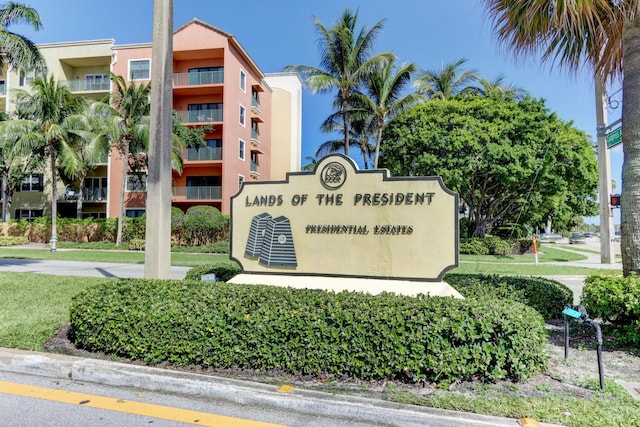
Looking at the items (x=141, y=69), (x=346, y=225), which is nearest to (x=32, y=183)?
(x=141, y=69)

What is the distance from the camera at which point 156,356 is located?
4.19m

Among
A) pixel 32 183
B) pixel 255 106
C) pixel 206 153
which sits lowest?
pixel 32 183

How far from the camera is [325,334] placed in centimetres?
390

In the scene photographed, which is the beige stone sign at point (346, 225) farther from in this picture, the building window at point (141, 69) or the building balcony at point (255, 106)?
the building balcony at point (255, 106)

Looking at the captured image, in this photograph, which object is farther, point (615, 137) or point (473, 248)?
point (473, 248)

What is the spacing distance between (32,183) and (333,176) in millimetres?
38782

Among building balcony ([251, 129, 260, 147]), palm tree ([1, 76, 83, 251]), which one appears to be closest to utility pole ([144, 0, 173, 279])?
palm tree ([1, 76, 83, 251])

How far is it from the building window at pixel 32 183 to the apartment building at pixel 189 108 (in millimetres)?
89

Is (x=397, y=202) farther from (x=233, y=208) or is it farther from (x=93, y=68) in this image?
(x=93, y=68)

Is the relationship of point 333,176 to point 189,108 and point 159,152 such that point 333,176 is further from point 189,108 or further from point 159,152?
point 189,108

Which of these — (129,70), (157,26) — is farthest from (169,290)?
(129,70)

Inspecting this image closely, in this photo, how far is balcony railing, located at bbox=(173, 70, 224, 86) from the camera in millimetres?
30422

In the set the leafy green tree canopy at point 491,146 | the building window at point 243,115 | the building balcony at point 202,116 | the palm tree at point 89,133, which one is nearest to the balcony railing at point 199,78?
the building balcony at point 202,116

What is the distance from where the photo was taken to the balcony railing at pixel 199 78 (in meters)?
30.4
